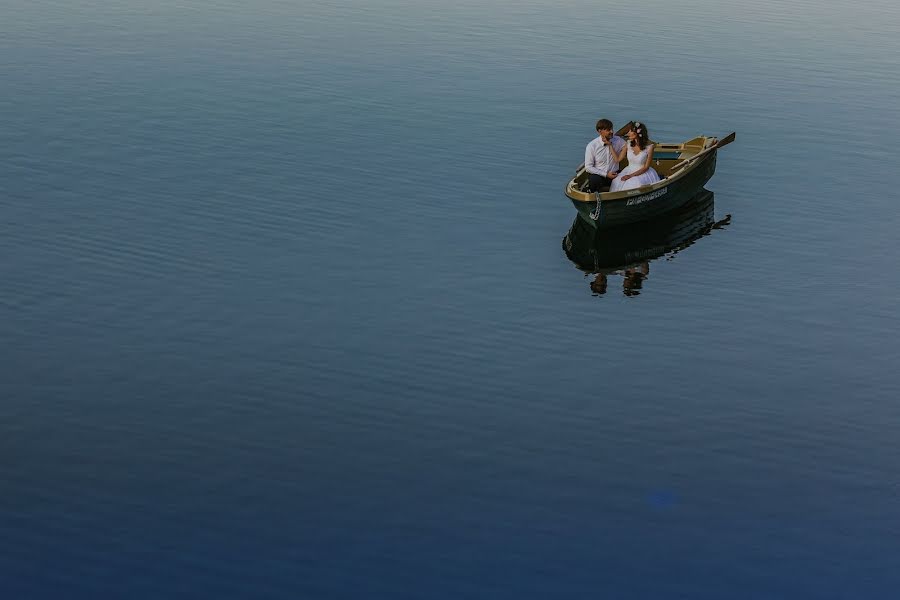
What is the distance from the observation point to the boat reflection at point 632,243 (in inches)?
1329

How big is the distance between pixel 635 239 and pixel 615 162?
2467 millimetres

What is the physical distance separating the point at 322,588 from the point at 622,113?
3273 cm

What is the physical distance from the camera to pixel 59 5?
68.1 m

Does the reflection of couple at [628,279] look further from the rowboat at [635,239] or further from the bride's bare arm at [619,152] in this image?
the bride's bare arm at [619,152]

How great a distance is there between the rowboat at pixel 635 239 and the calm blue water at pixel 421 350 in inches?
21.3

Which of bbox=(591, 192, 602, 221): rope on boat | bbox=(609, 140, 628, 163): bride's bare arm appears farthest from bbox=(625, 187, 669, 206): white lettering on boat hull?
bbox=(609, 140, 628, 163): bride's bare arm

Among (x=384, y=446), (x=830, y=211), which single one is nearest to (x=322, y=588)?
(x=384, y=446)

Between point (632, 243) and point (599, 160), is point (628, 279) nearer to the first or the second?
point (632, 243)

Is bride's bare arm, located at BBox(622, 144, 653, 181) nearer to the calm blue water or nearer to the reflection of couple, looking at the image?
the calm blue water

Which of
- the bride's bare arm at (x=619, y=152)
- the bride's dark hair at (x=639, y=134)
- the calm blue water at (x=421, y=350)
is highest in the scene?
the bride's dark hair at (x=639, y=134)

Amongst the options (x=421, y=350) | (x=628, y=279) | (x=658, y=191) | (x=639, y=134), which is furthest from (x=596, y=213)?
(x=421, y=350)

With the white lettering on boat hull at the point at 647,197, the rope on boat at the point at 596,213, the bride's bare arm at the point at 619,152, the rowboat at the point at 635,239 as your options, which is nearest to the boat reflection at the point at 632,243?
the rowboat at the point at 635,239

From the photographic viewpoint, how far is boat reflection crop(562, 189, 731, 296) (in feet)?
111

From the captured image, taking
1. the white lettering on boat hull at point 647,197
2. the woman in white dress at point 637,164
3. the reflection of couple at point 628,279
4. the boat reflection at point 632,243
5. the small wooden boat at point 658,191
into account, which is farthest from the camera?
the woman in white dress at point 637,164
